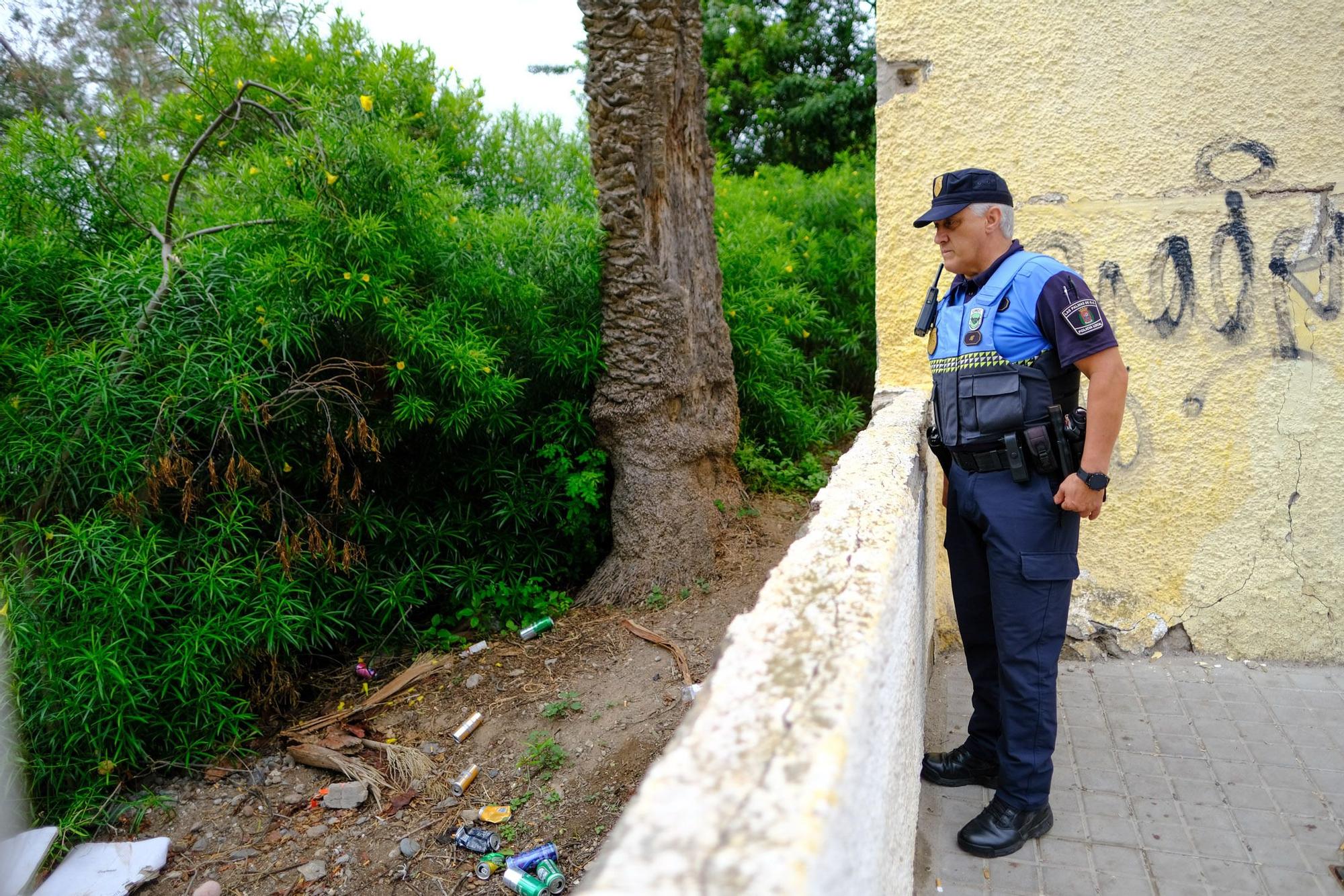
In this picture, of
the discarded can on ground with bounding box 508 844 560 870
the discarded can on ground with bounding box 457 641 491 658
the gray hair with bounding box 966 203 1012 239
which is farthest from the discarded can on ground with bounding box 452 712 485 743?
the gray hair with bounding box 966 203 1012 239

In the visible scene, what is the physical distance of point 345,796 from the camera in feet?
11.3

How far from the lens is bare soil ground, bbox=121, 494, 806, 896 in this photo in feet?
10.2

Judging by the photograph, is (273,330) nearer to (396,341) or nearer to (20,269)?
(396,341)

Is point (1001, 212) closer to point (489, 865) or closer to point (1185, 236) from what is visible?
point (1185, 236)

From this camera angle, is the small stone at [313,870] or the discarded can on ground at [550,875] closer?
the discarded can on ground at [550,875]

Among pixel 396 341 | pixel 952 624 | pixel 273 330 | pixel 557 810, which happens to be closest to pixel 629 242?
pixel 396 341

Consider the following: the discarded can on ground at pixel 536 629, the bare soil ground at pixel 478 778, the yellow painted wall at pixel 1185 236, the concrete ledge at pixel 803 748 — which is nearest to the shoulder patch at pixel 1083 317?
the concrete ledge at pixel 803 748

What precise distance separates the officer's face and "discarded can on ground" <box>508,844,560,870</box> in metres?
2.40

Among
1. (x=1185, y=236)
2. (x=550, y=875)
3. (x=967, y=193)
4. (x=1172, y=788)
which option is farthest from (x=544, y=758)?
(x=1185, y=236)

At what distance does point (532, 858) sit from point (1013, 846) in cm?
161

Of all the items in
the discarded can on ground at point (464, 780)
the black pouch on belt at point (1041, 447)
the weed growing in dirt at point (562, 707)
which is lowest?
the discarded can on ground at point (464, 780)

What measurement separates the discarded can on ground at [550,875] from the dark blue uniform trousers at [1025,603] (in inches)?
58.9

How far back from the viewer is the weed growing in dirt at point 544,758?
3.49 meters

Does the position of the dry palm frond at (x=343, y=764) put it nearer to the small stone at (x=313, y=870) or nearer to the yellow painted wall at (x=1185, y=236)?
the small stone at (x=313, y=870)
